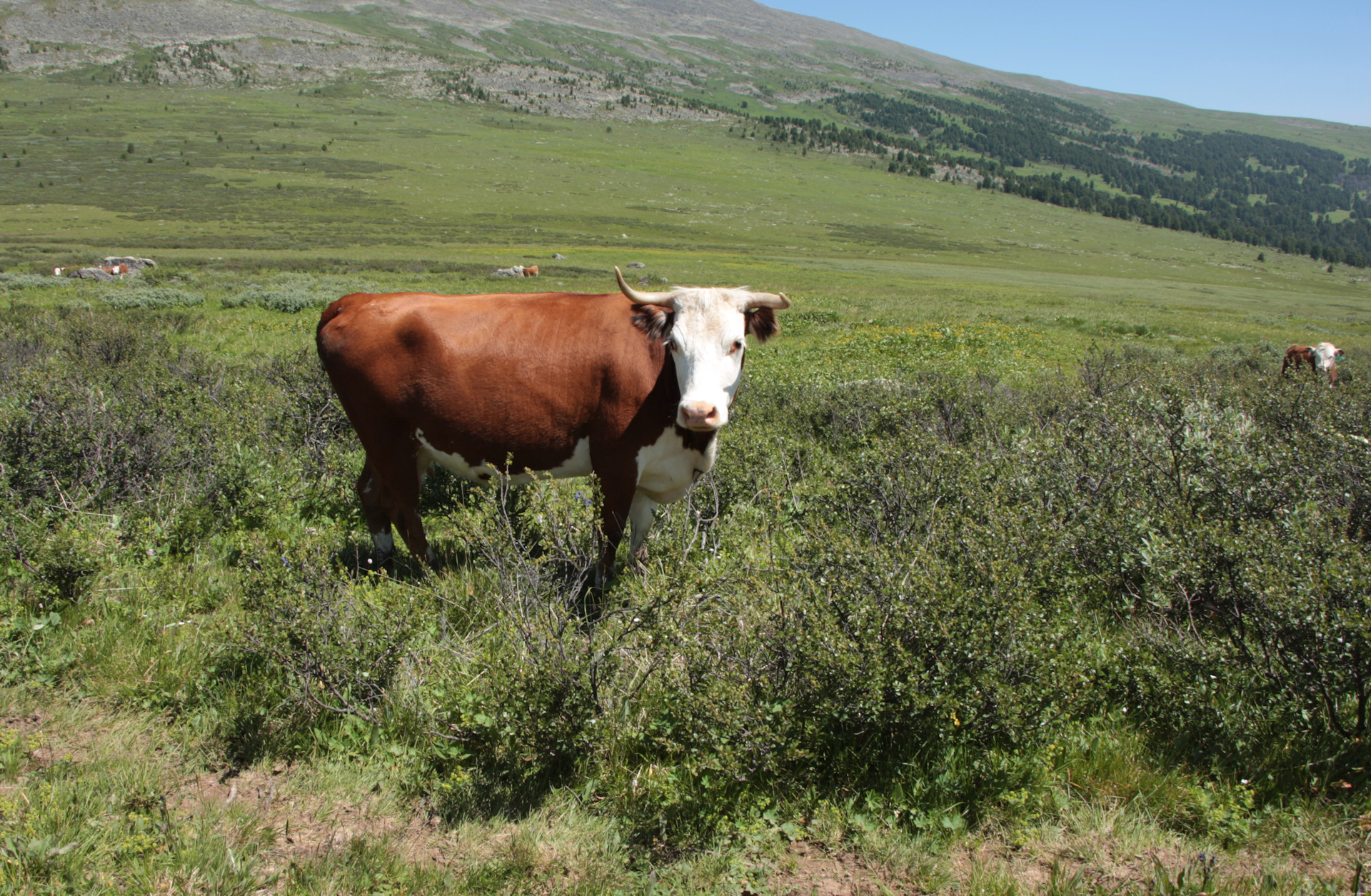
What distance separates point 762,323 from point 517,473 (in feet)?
7.00

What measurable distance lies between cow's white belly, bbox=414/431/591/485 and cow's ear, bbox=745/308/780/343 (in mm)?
1473

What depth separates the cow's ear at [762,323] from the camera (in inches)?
220

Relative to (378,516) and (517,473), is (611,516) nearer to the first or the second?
(517,473)

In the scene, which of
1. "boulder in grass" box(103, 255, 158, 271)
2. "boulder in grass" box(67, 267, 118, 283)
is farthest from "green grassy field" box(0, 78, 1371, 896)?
"boulder in grass" box(103, 255, 158, 271)

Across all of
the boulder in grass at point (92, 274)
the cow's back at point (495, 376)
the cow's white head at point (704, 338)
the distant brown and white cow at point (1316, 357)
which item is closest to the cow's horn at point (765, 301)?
the cow's white head at point (704, 338)

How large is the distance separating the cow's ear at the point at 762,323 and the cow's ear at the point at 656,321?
2.17ft

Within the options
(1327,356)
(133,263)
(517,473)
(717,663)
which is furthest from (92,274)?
(1327,356)

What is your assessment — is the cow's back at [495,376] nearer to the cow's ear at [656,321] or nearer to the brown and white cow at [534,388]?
the brown and white cow at [534,388]

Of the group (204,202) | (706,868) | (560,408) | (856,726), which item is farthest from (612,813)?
(204,202)

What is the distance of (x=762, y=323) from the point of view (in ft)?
18.7

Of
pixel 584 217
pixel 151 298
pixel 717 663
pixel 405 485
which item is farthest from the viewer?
pixel 584 217

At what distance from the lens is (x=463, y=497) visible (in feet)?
23.5

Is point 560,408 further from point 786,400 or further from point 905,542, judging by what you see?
point 786,400

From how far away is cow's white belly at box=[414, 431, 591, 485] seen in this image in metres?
5.51
